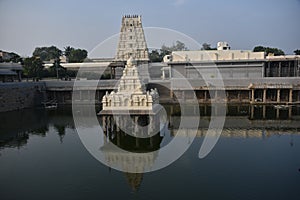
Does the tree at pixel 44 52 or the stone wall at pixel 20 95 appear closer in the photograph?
the stone wall at pixel 20 95

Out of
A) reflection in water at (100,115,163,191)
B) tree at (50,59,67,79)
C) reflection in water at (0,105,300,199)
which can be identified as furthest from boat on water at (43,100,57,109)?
reflection in water at (100,115,163,191)

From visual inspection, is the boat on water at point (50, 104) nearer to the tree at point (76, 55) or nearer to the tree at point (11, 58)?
the tree at point (11, 58)

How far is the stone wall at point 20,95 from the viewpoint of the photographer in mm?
26422

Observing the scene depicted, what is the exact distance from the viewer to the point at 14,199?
30.1 ft

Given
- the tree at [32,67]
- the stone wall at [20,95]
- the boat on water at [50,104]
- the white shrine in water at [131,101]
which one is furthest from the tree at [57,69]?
the white shrine in water at [131,101]

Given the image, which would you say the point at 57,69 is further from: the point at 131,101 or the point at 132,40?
the point at 131,101

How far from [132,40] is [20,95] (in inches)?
615

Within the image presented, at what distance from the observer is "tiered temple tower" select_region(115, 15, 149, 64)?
3644 cm

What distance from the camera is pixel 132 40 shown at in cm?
3653

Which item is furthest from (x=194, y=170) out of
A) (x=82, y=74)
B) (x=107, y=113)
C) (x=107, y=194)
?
(x=82, y=74)

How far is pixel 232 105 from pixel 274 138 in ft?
41.4

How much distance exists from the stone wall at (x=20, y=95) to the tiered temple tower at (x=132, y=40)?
1089 cm

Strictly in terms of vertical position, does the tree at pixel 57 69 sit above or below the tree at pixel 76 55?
below

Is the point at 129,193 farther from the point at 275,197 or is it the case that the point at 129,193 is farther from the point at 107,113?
the point at 107,113
